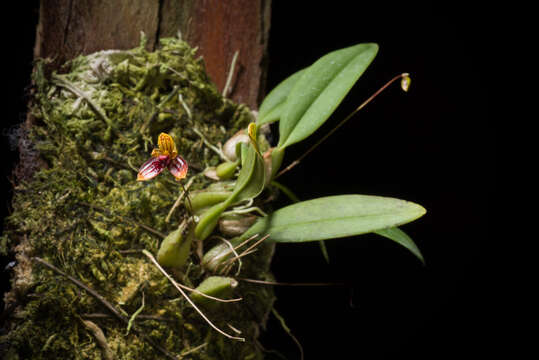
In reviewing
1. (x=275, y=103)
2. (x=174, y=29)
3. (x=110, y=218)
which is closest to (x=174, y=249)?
(x=110, y=218)

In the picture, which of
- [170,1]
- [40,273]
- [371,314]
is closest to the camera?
[40,273]

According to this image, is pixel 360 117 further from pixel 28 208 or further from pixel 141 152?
pixel 28 208

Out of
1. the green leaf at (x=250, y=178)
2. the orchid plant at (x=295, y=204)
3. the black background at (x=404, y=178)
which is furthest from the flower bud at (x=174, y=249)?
the black background at (x=404, y=178)

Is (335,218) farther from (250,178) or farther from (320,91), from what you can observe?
(320,91)

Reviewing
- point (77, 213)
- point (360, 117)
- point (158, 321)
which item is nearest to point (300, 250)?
point (360, 117)

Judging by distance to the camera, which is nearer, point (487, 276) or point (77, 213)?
point (77, 213)

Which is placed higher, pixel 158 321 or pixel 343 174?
pixel 343 174

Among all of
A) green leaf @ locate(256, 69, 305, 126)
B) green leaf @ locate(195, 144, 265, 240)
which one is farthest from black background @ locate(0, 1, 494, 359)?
green leaf @ locate(195, 144, 265, 240)

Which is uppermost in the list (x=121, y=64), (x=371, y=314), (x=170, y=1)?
(x=170, y=1)

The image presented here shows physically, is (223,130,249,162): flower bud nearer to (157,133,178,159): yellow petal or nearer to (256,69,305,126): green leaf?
(256,69,305,126): green leaf
